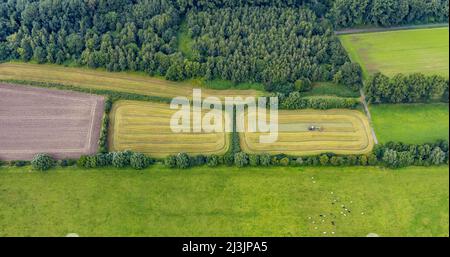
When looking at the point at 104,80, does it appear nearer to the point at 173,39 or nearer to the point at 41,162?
the point at 173,39

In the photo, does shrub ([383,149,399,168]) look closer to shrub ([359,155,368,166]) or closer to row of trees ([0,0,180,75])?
shrub ([359,155,368,166])

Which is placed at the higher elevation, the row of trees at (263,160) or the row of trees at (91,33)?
the row of trees at (91,33)

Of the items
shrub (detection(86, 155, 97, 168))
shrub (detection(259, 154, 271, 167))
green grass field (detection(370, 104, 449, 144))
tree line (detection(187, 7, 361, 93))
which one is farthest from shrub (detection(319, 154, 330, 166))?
shrub (detection(86, 155, 97, 168))

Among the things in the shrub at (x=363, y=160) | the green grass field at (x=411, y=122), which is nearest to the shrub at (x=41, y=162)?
the shrub at (x=363, y=160)

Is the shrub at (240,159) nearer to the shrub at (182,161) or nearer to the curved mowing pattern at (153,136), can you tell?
the curved mowing pattern at (153,136)

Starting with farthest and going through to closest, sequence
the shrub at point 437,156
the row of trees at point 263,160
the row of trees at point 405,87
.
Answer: the row of trees at point 405,87 < the shrub at point 437,156 < the row of trees at point 263,160

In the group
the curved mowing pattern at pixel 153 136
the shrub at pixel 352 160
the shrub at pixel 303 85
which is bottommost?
the shrub at pixel 352 160
